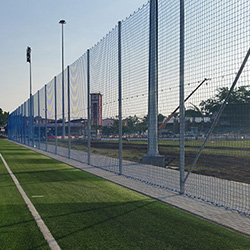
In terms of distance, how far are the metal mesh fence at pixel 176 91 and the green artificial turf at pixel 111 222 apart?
1.21m

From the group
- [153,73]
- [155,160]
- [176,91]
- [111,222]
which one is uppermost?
[153,73]

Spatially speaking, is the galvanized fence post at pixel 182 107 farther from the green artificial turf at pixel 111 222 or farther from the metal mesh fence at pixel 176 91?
the green artificial turf at pixel 111 222

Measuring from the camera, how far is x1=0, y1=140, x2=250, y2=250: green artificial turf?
15.3 feet

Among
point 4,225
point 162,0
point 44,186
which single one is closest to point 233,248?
point 4,225

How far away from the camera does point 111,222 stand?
570 centimetres

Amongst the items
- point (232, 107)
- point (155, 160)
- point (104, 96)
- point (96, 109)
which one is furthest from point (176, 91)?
point (96, 109)

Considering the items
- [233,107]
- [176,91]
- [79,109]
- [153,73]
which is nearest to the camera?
[233,107]

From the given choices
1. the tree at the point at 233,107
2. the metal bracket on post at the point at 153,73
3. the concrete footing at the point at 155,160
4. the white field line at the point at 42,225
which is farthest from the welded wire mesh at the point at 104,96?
the tree at the point at 233,107

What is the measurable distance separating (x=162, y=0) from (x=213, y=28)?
2458 millimetres

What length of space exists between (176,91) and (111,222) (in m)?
3.48

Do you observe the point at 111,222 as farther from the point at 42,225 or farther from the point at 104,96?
the point at 104,96

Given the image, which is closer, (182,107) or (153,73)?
(182,107)

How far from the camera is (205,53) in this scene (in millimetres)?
7348

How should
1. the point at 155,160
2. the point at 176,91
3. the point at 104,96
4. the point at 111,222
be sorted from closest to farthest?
the point at 111,222 → the point at 176,91 → the point at 155,160 → the point at 104,96
